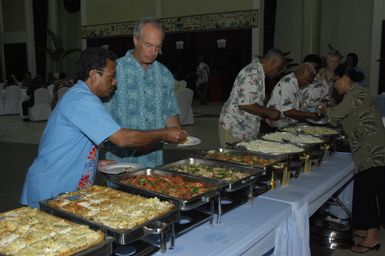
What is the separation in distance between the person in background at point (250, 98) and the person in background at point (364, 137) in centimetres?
35

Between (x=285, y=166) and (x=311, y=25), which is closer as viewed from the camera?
(x=285, y=166)

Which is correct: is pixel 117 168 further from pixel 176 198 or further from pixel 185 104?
pixel 185 104

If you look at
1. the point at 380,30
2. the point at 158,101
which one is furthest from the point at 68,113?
the point at 380,30

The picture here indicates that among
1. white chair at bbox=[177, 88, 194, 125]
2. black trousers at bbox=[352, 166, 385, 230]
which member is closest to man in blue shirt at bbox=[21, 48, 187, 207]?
black trousers at bbox=[352, 166, 385, 230]

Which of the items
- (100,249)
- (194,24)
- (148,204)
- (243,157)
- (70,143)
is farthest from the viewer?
(194,24)

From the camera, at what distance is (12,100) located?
857 cm

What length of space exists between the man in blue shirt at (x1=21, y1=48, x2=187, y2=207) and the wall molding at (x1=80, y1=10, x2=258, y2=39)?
25.2 feet

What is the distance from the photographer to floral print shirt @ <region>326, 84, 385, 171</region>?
211 centimetres

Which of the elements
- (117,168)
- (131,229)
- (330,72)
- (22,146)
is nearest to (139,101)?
(117,168)

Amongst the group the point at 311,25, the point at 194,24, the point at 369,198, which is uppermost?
the point at 194,24

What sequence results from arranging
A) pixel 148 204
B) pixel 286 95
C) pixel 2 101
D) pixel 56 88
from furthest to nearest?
pixel 2 101, pixel 56 88, pixel 286 95, pixel 148 204

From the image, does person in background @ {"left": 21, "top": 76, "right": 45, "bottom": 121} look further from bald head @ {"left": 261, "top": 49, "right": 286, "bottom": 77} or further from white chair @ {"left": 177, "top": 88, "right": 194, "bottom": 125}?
A: bald head @ {"left": 261, "top": 49, "right": 286, "bottom": 77}

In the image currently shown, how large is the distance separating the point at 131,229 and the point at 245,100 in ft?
4.93

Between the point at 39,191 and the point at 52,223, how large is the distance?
0.36 meters
